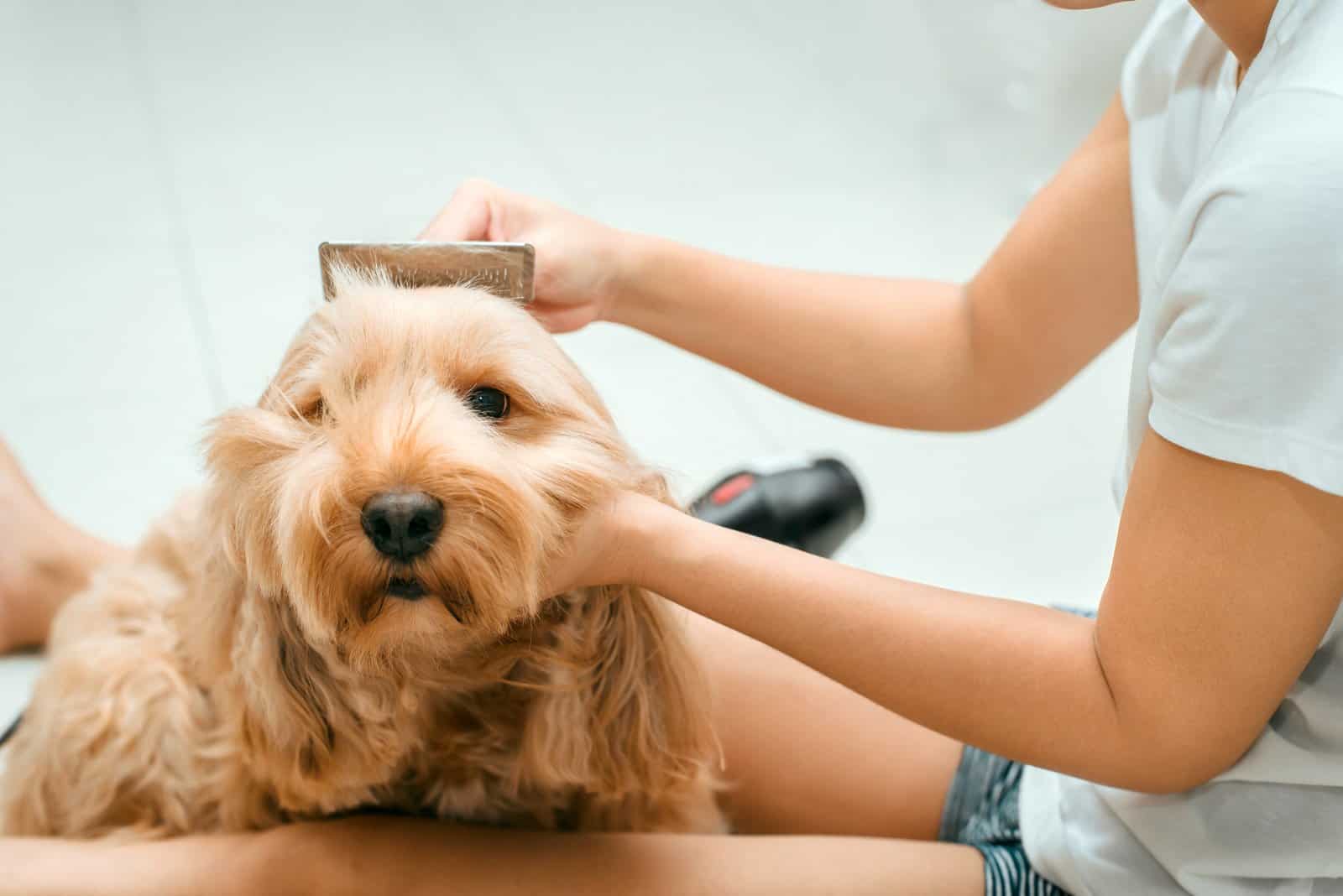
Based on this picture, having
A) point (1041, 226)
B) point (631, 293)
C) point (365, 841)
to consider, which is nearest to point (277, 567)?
point (365, 841)

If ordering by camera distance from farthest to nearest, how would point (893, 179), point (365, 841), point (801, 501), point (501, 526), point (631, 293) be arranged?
point (893, 179), point (801, 501), point (631, 293), point (365, 841), point (501, 526)

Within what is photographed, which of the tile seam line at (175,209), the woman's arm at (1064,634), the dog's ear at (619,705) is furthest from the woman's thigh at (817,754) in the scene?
the tile seam line at (175,209)

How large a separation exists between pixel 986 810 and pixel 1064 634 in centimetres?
31

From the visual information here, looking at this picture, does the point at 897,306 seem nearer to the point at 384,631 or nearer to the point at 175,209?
the point at 384,631

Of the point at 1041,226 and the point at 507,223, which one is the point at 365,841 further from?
the point at 1041,226

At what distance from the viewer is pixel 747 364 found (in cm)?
129

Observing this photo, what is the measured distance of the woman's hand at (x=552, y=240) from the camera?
109 centimetres

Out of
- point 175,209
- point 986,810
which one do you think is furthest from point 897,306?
point 175,209

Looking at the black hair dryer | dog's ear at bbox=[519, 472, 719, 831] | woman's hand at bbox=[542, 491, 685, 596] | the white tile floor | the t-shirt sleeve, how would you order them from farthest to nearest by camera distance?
the white tile floor < the black hair dryer < dog's ear at bbox=[519, 472, 719, 831] < woman's hand at bbox=[542, 491, 685, 596] < the t-shirt sleeve

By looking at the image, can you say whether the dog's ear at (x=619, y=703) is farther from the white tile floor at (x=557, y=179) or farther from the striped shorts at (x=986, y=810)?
the white tile floor at (x=557, y=179)

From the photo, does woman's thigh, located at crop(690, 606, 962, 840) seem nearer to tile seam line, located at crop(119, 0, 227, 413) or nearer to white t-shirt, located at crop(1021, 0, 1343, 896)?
white t-shirt, located at crop(1021, 0, 1343, 896)

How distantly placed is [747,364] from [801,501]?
0.47 meters

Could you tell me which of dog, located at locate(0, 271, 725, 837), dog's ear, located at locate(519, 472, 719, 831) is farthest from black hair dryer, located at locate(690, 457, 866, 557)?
dog's ear, located at locate(519, 472, 719, 831)

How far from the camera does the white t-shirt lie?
746 mm
